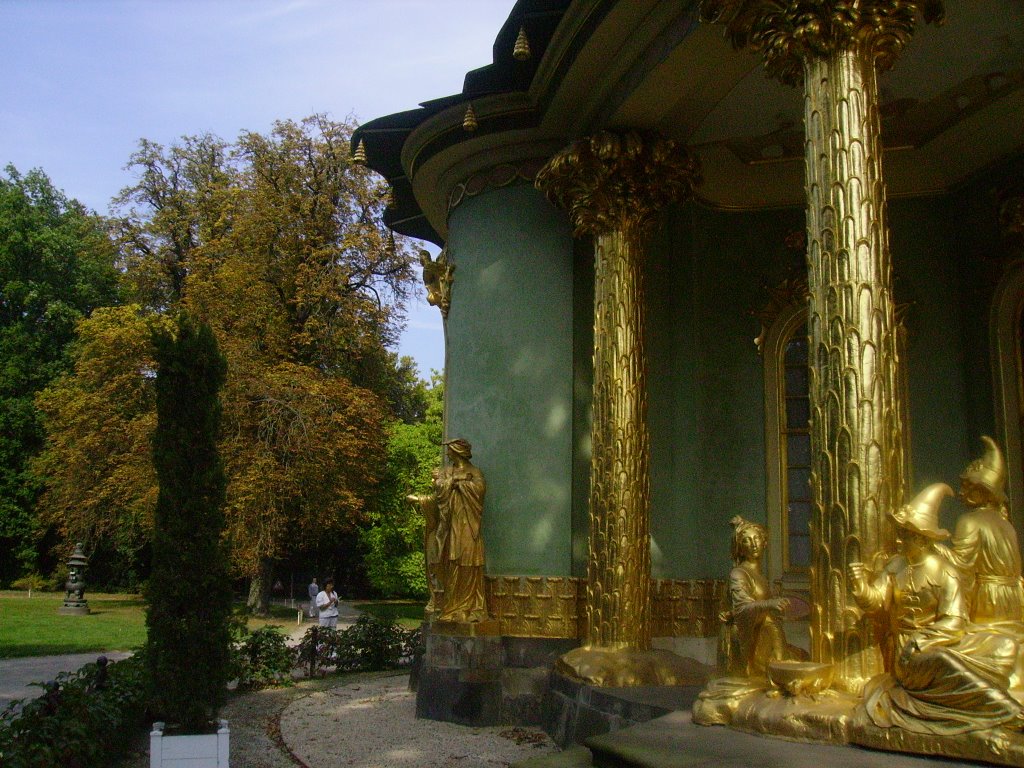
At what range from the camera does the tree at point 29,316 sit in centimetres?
3234

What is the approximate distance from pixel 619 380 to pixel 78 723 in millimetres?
5348

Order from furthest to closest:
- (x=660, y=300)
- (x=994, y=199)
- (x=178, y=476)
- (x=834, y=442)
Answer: (x=660, y=300) → (x=994, y=199) → (x=178, y=476) → (x=834, y=442)

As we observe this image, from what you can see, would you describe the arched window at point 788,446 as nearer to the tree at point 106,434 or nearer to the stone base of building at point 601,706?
the stone base of building at point 601,706

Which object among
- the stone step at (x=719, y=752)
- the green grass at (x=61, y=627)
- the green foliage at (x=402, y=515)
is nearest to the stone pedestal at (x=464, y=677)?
the stone step at (x=719, y=752)

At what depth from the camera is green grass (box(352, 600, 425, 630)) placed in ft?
85.1

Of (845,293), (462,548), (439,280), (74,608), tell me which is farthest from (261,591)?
(845,293)

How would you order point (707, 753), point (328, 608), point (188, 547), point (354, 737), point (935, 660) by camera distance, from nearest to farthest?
point (935, 660) → point (707, 753) → point (188, 547) → point (354, 737) → point (328, 608)

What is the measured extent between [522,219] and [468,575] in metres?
4.00

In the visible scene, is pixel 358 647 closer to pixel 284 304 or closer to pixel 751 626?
pixel 751 626

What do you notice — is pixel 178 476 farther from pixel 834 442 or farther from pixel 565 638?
pixel 834 442

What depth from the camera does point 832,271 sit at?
5.82 metres

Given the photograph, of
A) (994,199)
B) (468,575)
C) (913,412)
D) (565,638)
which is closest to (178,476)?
(468,575)

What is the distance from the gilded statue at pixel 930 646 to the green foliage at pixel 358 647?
968 centimetres

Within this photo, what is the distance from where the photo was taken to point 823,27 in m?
6.02
